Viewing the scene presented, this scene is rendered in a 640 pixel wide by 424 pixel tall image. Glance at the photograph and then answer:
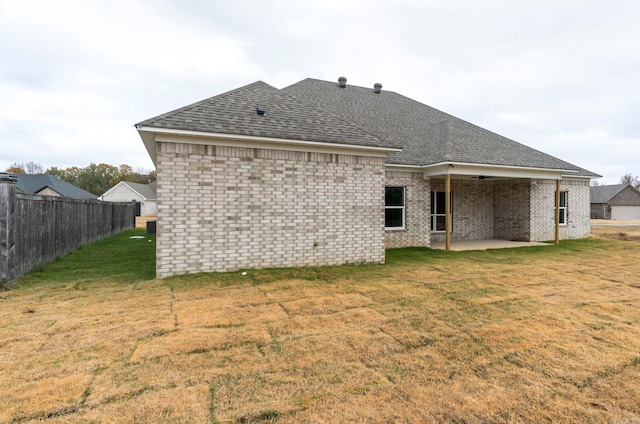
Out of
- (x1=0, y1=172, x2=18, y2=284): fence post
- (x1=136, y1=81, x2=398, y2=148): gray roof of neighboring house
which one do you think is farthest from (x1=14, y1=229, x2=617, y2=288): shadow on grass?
(x1=136, y1=81, x2=398, y2=148): gray roof of neighboring house

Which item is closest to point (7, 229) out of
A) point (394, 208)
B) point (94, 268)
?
point (94, 268)

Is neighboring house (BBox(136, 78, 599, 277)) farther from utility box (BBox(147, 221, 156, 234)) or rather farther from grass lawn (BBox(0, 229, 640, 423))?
utility box (BBox(147, 221, 156, 234))

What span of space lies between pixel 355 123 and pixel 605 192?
5577 cm

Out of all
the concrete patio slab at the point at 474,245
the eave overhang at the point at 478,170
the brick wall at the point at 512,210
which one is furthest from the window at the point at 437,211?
the brick wall at the point at 512,210

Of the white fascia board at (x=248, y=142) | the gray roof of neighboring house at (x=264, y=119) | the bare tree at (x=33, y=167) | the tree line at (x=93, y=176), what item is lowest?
the white fascia board at (x=248, y=142)

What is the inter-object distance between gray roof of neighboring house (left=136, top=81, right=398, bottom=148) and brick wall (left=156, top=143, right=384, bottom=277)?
0.44 metres

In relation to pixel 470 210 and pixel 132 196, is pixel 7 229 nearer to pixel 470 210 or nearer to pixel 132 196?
pixel 470 210

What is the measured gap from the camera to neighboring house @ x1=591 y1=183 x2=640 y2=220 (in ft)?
149

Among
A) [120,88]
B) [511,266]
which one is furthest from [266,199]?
[120,88]

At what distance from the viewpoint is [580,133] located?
129 feet

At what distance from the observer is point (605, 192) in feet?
154

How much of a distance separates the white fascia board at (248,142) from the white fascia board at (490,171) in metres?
3.60

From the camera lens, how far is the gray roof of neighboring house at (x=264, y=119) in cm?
656

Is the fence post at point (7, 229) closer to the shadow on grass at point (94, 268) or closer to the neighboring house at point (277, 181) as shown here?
the shadow on grass at point (94, 268)
